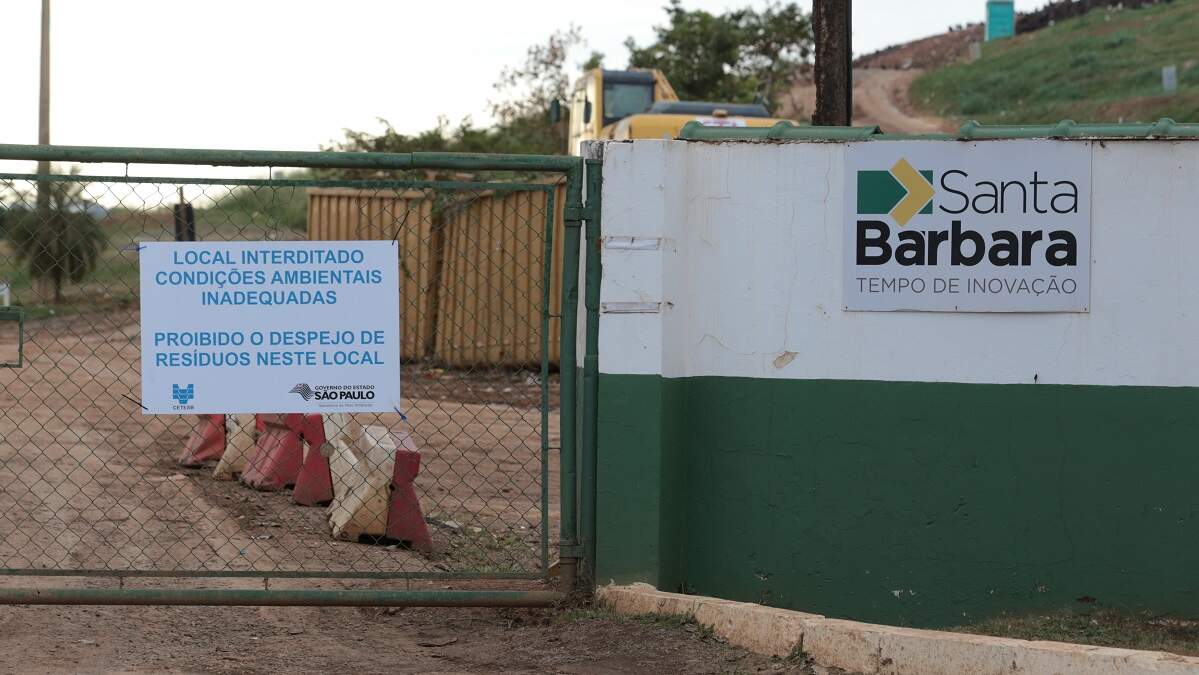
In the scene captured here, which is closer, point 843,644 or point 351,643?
point 843,644

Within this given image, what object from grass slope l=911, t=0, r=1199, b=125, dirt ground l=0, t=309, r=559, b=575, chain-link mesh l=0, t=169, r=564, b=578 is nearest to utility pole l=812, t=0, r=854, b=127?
chain-link mesh l=0, t=169, r=564, b=578

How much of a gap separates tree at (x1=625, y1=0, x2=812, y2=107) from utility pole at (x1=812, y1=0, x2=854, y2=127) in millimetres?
26767

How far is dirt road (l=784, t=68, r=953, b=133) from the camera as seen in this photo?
46.5 meters

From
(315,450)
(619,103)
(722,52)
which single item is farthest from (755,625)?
(722,52)

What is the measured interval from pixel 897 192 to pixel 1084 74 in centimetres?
4567

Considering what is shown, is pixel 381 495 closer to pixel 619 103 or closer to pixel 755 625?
pixel 755 625

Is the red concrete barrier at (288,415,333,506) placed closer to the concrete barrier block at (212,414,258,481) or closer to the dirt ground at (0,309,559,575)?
the dirt ground at (0,309,559,575)

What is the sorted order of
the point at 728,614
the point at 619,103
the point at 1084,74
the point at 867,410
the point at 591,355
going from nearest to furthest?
the point at 728,614
the point at 591,355
the point at 867,410
the point at 619,103
the point at 1084,74

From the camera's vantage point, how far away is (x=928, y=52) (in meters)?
76.9

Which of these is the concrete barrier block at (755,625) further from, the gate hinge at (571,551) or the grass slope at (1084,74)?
the grass slope at (1084,74)

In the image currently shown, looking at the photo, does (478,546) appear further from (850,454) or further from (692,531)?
(850,454)

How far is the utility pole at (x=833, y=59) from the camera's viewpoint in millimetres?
8914

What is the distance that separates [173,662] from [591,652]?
1567mm

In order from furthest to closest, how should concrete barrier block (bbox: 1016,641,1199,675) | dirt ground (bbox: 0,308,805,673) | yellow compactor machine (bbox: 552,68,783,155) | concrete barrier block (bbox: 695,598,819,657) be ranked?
1. yellow compactor machine (bbox: 552,68,783,155)
2. dirt ground (bbox: 0,308,805,673)
3. concrete barrier block (bbox: 695,598,819,657)
4. concrete barrier block (bbox: 1016,641,1199,675)
